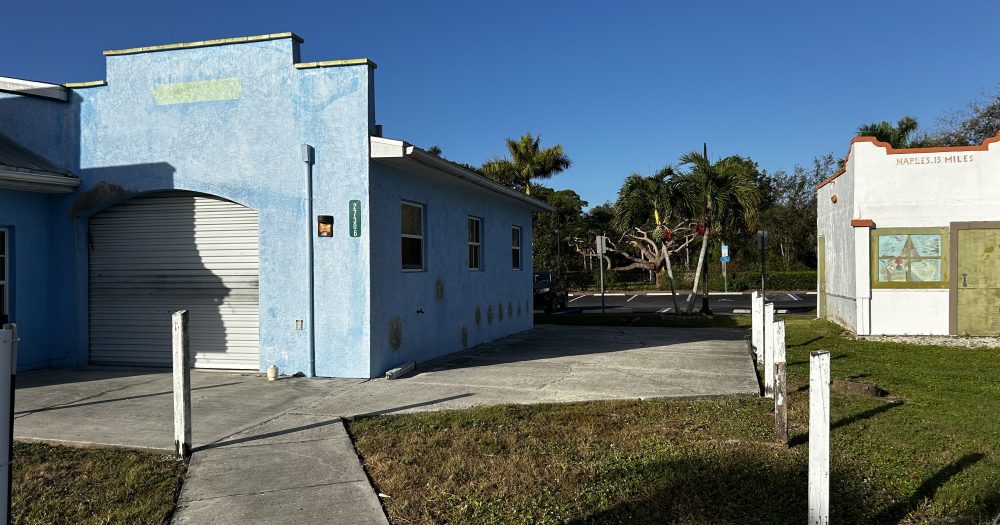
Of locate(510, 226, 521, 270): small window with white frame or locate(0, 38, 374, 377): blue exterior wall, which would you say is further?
locate(510, 226, 521, 270): small window with white frame

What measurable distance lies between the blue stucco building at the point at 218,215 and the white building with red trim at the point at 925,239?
366 inches

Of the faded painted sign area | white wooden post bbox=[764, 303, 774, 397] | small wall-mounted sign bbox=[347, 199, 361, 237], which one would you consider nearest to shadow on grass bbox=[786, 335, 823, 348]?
white wooden post bbox=[764, 303, 774, 397]

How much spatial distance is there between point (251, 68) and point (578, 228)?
36.7m

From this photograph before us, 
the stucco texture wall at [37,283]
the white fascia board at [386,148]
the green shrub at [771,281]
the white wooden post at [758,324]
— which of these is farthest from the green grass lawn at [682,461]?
the green shrub at [771,281]

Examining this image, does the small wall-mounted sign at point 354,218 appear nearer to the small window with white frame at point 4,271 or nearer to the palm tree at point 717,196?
the small window with white frame at point 4,271

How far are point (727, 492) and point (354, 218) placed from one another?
6349mm

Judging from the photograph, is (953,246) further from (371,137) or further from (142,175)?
(142,175)

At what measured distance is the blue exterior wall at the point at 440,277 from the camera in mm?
10234

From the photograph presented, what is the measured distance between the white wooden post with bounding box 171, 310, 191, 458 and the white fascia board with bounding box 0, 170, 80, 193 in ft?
18.2

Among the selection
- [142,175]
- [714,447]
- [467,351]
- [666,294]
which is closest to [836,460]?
[714,447]

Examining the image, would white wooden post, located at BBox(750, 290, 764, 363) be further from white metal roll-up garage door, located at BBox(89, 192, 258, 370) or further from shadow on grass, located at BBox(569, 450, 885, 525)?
white metal roll-up garage door, located at BBox(89, 192, 258, 370)

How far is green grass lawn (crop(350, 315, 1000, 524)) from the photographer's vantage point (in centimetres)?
476

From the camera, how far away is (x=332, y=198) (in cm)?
988

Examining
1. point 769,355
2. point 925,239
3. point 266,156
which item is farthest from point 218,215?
point 925,239
